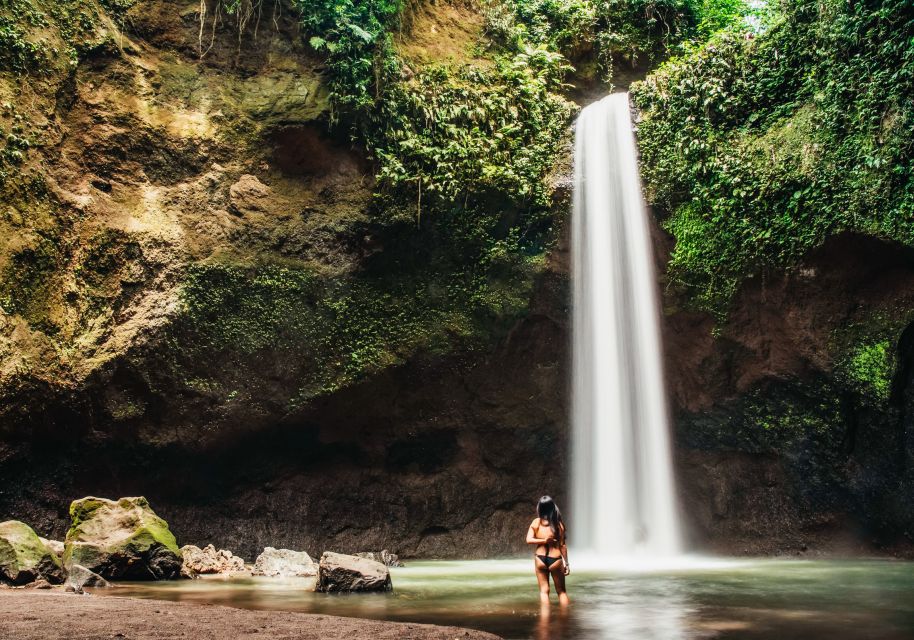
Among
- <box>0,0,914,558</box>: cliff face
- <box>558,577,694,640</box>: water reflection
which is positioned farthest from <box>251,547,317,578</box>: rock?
<box>558,577,694,640</box>: water reflection

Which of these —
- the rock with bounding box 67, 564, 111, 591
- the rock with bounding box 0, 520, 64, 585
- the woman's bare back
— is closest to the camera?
the woman's bare back

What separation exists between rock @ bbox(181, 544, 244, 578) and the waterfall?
20.5 feet

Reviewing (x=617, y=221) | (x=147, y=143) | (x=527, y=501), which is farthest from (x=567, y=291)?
(x=147, y=143)

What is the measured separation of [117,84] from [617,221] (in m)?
9.34

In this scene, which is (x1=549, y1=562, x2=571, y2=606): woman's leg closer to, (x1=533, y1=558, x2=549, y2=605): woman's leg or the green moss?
(x1=533, y1=558, x2=549, y2=605): woman's leg

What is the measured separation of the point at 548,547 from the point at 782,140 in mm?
8736

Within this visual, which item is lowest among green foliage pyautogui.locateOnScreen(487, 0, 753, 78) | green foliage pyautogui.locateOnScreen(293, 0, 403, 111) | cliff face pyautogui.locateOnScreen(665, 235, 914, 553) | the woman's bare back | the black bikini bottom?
the black bikini bottom

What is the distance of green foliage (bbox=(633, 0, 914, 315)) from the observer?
11000 mm

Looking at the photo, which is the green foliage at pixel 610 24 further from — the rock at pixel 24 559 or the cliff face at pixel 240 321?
the rock at pixel 24 559

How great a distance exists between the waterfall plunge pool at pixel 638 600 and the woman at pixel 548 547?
24 cm

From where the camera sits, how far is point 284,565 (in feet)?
33.6

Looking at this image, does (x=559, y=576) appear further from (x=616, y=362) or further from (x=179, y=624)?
(x=616, y=362)

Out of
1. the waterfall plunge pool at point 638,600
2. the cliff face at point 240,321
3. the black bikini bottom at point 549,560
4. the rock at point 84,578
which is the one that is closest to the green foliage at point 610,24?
the cliff face at point 240,321

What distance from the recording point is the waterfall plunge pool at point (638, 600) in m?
5.05
